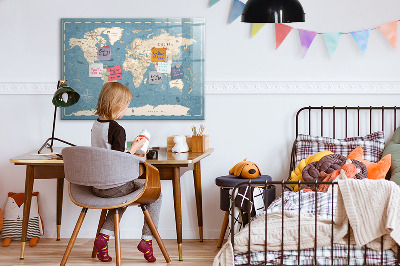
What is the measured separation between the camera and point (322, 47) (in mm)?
4199

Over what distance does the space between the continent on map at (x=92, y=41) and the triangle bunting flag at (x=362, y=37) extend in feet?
5.53

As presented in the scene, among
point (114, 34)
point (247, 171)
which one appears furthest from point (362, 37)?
point (114, 34)

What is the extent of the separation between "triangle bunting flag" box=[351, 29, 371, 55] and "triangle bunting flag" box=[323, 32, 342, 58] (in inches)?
4.6

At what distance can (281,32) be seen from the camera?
4199 millimetres

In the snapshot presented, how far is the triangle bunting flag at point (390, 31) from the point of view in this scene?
4141mm

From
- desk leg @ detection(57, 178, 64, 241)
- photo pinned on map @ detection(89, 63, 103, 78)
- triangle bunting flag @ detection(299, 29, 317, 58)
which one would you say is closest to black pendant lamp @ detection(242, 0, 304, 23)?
triangle bunting flag @ detection(299, 29, 317, 58)

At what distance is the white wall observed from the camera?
4.20 meters

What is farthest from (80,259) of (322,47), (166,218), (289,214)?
(322,47)

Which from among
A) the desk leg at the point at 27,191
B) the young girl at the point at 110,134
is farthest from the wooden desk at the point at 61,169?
the young girl at the point at 110,134

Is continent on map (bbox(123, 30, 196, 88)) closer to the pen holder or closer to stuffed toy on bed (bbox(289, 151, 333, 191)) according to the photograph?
the pen holder

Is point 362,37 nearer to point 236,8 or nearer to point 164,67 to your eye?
point 236,8

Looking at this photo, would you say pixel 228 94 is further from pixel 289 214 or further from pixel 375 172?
pixel 289 214

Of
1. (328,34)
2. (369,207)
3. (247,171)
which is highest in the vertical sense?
(328,34)

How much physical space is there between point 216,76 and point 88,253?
1524 mm
